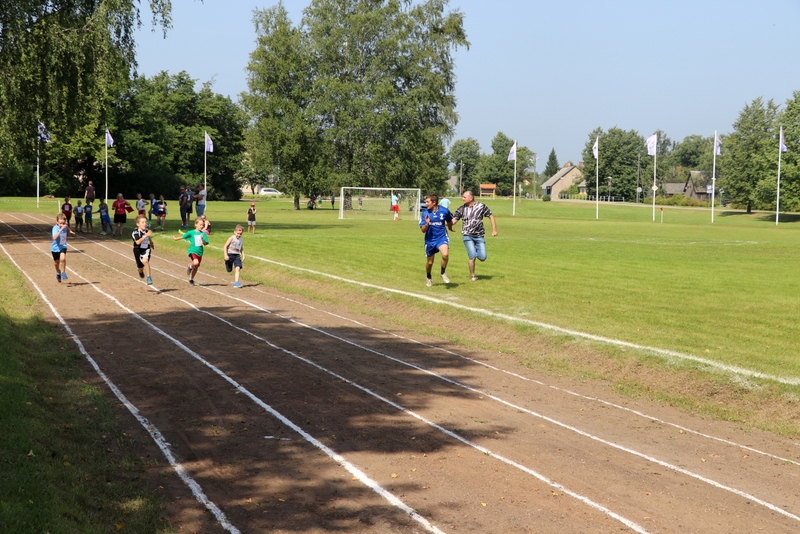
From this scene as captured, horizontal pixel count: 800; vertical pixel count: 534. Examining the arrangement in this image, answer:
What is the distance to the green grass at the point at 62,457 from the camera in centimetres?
657

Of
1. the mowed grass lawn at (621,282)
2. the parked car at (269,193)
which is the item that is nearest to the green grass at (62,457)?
the mowed grass lawn at (621,282)

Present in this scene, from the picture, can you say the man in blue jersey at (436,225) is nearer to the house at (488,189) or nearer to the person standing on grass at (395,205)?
the person standing on grass at (395,205)

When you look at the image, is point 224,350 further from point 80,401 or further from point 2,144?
point 2,144

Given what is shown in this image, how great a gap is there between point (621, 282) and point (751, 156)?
272 feet

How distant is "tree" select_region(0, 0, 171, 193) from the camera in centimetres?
3244

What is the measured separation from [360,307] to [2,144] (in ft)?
88.4

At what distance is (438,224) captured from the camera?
19.9 metres

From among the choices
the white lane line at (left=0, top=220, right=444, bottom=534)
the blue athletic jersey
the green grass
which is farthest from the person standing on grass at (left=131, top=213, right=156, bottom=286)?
the green grass

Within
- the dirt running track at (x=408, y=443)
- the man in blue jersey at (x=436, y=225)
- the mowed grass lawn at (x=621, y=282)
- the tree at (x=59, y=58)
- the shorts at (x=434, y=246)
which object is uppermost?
the tree at (x=59, y=58)

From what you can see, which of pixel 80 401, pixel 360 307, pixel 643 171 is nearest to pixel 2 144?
pixel 360 307

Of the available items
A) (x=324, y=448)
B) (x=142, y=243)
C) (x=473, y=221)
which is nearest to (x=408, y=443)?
(x=324, y=448)

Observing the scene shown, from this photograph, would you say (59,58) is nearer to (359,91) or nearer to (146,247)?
(146,247)

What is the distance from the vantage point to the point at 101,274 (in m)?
23.9

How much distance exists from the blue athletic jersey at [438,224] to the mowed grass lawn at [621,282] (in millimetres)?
1210
